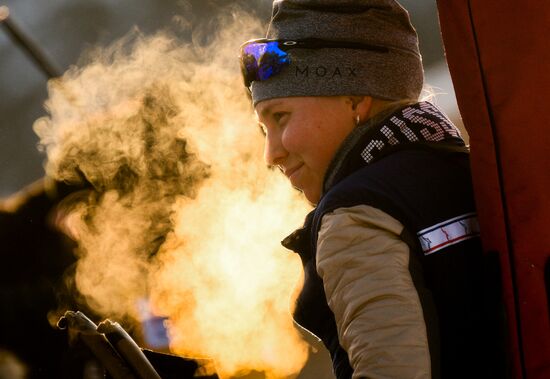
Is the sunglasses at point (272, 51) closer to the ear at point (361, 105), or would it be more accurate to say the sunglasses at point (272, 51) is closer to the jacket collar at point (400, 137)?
the ear at point (361, 105)

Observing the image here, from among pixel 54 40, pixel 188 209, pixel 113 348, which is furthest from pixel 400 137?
pixel 54 40

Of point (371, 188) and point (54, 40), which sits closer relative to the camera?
point (371, 188)

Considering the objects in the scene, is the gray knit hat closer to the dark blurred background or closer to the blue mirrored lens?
the blue mirrored lens

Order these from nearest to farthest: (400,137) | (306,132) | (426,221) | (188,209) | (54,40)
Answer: (426,221), (400,137), (306,132), (188,209), (54,40)

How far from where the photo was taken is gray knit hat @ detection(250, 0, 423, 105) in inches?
78.0

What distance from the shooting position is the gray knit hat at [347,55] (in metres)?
1.98

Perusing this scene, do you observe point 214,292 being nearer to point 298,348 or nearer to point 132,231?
point 132,231

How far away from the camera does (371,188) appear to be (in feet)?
4.92

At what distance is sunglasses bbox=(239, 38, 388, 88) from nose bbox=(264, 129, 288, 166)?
169 mm

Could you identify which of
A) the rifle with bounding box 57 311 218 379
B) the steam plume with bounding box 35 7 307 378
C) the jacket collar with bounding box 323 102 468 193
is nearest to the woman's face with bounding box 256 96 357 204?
the jacket collar with bounding box 323 102 468 193

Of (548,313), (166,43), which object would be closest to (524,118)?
(548,313)

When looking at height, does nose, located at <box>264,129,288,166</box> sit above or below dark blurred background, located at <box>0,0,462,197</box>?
below

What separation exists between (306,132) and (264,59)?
286 mm

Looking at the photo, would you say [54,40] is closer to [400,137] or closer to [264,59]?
[264,59]
